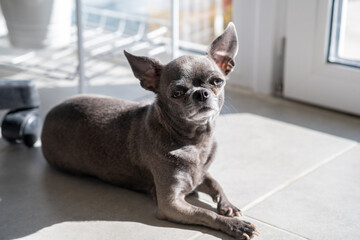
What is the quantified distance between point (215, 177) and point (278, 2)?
1149 mm

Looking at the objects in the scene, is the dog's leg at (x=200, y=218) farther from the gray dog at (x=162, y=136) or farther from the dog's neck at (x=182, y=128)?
the dog's neck at (x=182, y=128)

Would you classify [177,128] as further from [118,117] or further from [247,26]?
[247,26]

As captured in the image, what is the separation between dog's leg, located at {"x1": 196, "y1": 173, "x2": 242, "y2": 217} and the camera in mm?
1936

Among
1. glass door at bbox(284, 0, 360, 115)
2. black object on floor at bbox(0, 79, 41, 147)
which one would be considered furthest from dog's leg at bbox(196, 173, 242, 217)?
glass door at bbox(284, 0, 360, 115)

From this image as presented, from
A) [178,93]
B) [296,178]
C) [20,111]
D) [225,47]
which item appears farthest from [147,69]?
[20,111]

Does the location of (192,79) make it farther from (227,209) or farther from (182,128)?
(227,209)

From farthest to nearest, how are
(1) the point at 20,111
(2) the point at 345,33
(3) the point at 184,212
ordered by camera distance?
(2) the point at 345,33, (1) the point at 20,111, (3) the point at 184,212

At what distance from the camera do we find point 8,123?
2488 mm

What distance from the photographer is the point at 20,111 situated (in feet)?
8.30

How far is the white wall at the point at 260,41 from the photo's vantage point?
296 centimetres

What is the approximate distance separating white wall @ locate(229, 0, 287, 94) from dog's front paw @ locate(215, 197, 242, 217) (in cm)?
125

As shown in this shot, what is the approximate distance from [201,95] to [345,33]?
134 centimetres

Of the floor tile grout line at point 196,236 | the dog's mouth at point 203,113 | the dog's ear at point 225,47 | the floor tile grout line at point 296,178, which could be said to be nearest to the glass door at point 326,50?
the floor tile grout line at point 296,178

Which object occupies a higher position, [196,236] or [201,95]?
[201,95]
